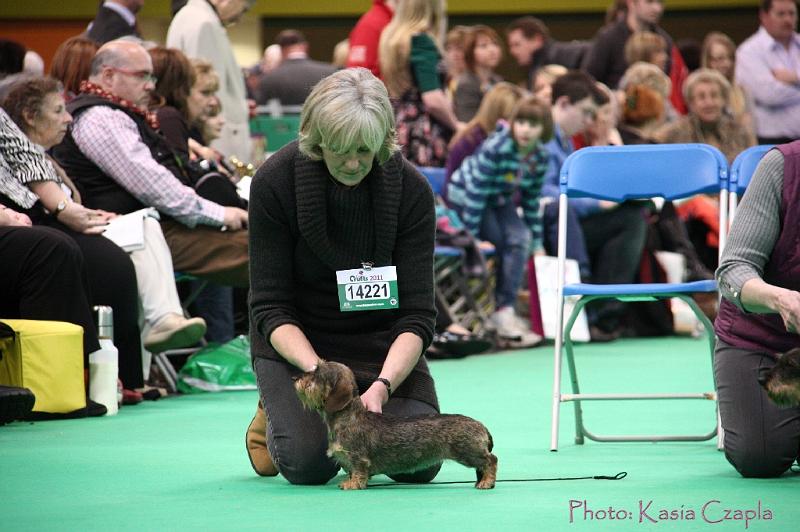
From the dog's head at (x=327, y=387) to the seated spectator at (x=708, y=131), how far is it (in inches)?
250

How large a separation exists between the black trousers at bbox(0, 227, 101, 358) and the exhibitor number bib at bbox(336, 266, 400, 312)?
180cm

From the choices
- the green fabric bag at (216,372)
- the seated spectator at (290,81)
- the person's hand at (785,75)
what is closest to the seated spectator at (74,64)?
the green fabric bag at (216,372)

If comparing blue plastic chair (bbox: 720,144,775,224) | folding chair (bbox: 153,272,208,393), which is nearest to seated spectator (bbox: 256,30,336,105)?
folding chair (bbox: 153,272,208,393)

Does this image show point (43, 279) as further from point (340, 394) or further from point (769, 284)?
point (769, 284)

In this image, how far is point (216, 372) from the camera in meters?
6.05

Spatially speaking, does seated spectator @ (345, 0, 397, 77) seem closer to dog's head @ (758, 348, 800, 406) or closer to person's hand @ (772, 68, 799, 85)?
person's hand @ (772, 68, 799, 85)

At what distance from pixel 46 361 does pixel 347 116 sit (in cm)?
199

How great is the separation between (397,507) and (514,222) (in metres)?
5.30

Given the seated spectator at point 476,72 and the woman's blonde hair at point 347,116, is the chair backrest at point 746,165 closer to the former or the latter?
the woman's blonde hair at point 347,116

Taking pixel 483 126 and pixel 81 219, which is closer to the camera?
pixel 81 219

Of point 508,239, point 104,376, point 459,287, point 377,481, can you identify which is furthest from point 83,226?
point 508,239

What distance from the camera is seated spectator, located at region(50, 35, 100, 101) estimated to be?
6180 mm

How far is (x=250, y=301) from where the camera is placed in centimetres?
361

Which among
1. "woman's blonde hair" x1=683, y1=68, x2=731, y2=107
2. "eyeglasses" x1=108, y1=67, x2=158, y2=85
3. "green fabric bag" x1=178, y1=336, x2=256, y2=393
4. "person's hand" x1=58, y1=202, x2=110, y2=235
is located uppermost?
"eyeglasses" x1=108, y1=67, x2=158, y2=85
